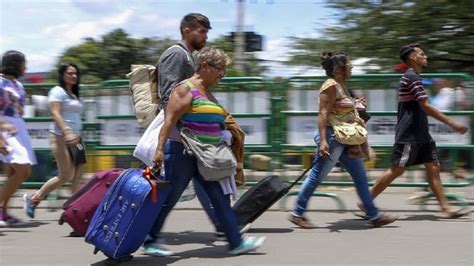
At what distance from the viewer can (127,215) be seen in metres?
5.12

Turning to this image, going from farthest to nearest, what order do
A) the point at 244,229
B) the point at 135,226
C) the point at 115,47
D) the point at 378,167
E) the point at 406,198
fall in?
the point at 115,47 → the point at 406,198 → the point at 378,167 → the point at 244,229 → the point at 135,226

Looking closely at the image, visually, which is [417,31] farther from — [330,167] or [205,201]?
[205,201]

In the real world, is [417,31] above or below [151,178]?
above

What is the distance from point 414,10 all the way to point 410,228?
28.1ft

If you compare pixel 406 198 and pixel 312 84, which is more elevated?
pixel 312 84

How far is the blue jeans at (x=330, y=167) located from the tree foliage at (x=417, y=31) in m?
7.71

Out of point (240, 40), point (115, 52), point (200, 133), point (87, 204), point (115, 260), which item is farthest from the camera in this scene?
point (115, 52)

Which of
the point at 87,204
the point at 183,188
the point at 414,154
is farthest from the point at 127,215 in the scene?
the point at 414,154

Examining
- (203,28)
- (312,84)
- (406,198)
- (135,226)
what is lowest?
(406,198)

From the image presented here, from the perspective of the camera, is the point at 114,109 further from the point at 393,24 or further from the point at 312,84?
the point at 393,24

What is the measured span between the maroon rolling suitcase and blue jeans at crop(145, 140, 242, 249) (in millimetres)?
890

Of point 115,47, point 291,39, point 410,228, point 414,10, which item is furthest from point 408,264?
point 115,47

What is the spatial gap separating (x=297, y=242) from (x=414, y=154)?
1546 mm

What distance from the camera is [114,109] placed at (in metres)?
8.34
